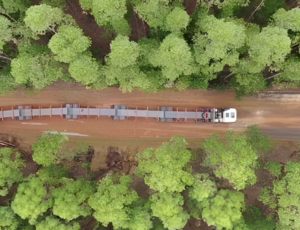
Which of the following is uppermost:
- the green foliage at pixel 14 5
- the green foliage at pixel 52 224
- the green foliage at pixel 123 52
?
the green foliage at pixel 14 5

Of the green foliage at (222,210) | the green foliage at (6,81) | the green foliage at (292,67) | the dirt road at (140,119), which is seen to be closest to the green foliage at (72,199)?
the dirt road at (140,119)

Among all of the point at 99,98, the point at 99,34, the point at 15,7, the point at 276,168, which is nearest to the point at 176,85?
the point at 99,98

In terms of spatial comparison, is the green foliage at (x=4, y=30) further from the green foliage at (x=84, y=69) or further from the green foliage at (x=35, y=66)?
the green foliage at (x=84, y=69)

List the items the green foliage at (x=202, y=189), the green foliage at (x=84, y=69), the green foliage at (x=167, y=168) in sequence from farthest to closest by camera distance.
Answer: the green foliage at (x=167, y=168)
the green foliage at (x=84, y=69)
the green foliage at (x=202, y=189)

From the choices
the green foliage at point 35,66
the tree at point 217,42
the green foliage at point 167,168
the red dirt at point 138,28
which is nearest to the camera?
the tree at point 217,42

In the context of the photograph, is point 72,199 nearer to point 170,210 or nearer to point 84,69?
point 170,210

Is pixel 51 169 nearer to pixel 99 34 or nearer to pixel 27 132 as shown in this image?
pixel 27 132

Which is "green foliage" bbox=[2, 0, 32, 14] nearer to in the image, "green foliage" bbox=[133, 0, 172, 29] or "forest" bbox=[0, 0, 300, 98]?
"forest" bbox=[0, 0, 300, 98]
